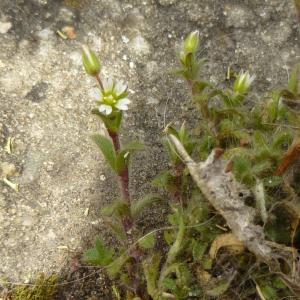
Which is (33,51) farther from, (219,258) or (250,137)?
(219,258)

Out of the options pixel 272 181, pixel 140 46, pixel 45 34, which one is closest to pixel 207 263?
pixel 272 181

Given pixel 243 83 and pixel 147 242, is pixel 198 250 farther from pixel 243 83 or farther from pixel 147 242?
pixel 243 83

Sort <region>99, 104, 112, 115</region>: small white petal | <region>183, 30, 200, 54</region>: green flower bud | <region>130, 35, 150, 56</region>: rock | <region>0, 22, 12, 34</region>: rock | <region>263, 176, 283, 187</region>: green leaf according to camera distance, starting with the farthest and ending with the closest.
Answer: <region>130, 35, 150, 56</region>: rock
<region>0, 22, 12, 34</region>: rock
<region>183, 30, 200, 54</region>: green flower bud
<region>263, 176, 283, 187</region>: green leaf
<region>99, 104, 112, 115</region>: small white petal

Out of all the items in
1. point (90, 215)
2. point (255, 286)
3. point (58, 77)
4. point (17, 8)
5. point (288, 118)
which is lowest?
point (255, 286)

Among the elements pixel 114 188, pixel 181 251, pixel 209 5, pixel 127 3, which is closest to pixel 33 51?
pixel 127 3

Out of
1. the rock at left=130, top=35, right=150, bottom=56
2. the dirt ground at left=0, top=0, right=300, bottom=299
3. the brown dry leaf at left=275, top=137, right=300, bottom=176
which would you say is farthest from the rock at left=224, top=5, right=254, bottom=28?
the brown dry leaf at left=275, top=137, right=300, bottom=176

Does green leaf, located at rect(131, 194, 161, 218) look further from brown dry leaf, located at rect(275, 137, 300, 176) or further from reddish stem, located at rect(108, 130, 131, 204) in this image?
brown dry leaf, located at rect(275, 137, 300, 176)

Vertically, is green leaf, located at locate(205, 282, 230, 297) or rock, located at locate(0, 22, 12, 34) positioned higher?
rock, located at locate(0, 22, 12, 34)
